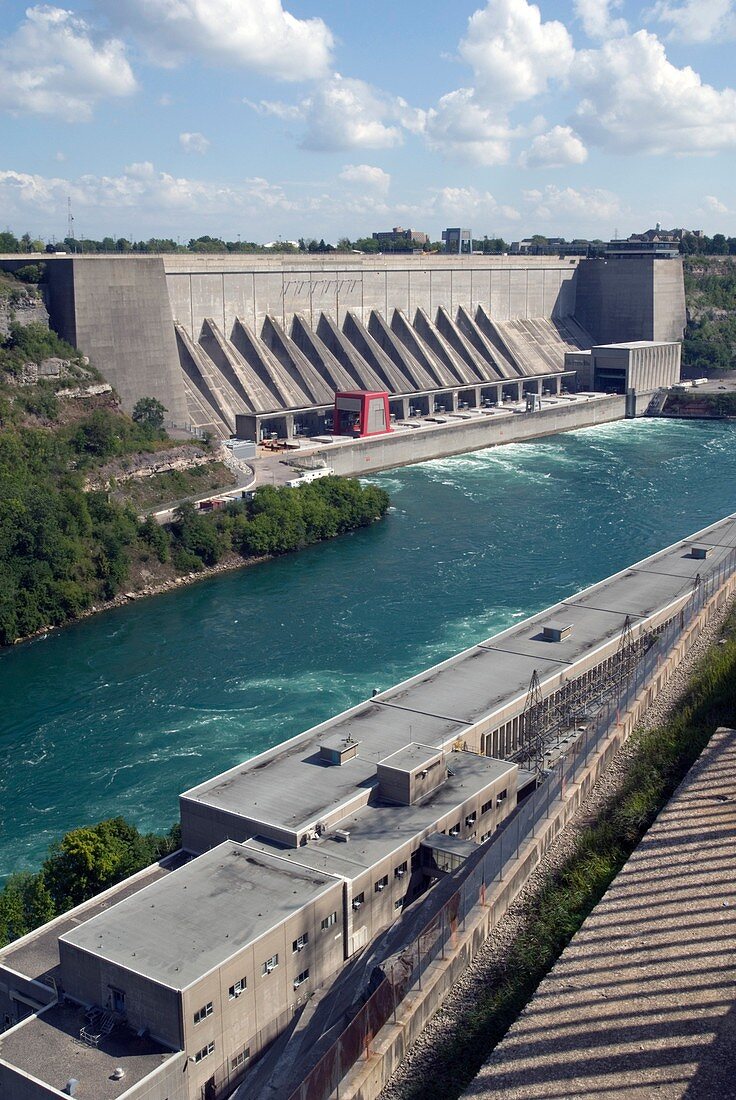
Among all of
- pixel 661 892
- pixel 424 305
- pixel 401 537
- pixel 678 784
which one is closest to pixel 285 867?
pixel 678 784

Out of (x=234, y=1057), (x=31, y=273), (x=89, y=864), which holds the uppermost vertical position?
(x=31, y=273)

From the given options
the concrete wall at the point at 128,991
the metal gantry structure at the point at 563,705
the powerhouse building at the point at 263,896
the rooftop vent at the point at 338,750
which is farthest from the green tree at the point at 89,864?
the metal gantry structure at the point at 563,705

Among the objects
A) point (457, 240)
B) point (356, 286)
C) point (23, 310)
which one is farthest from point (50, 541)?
point (457, 240)

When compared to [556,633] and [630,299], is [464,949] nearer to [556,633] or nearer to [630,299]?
[556,633]

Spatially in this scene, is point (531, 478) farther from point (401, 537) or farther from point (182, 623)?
point (182, 623)

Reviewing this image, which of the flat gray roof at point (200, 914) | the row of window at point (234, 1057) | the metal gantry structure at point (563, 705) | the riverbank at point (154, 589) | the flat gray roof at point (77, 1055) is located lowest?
the row of window at point (234, 1057)

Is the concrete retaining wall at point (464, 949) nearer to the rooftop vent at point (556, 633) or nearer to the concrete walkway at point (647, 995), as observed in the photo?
the concrete walkway at point (647, 995)
